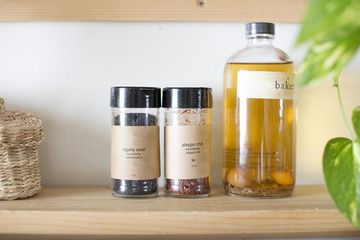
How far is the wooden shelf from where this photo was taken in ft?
2.26

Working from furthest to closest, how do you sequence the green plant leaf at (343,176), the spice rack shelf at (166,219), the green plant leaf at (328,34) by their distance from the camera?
the spice rack shelf at (166,219)
the green plant leaf at (343,176)
the green plant leaf at (328,34)

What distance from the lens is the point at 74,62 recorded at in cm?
71

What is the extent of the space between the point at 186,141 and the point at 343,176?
0.76 feet

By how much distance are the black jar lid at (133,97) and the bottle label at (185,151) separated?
51 millimetres

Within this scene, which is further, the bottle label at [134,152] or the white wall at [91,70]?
the white wall at [91,70]

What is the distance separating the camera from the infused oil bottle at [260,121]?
0.61 m

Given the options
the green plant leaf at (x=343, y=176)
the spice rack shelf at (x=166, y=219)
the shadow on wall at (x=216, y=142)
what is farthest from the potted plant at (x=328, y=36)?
the shadow on wall at (x=216, y=142)

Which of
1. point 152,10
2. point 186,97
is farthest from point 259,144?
point 152,10

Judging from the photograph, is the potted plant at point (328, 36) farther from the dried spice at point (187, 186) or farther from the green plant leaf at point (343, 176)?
the dried spice at point (187, 186)

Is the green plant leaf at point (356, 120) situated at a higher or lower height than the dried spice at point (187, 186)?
higher

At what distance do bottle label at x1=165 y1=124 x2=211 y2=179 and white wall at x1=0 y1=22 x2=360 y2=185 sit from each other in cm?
12

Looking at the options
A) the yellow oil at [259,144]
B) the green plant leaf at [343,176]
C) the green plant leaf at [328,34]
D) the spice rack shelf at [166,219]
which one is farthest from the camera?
the yellow oil at [259,144]

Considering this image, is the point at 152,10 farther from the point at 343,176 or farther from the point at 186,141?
the point at 343,176

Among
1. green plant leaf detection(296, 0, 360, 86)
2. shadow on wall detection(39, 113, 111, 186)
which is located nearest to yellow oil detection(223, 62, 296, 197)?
shadow on wall detection(39, 113, 111, 186)
